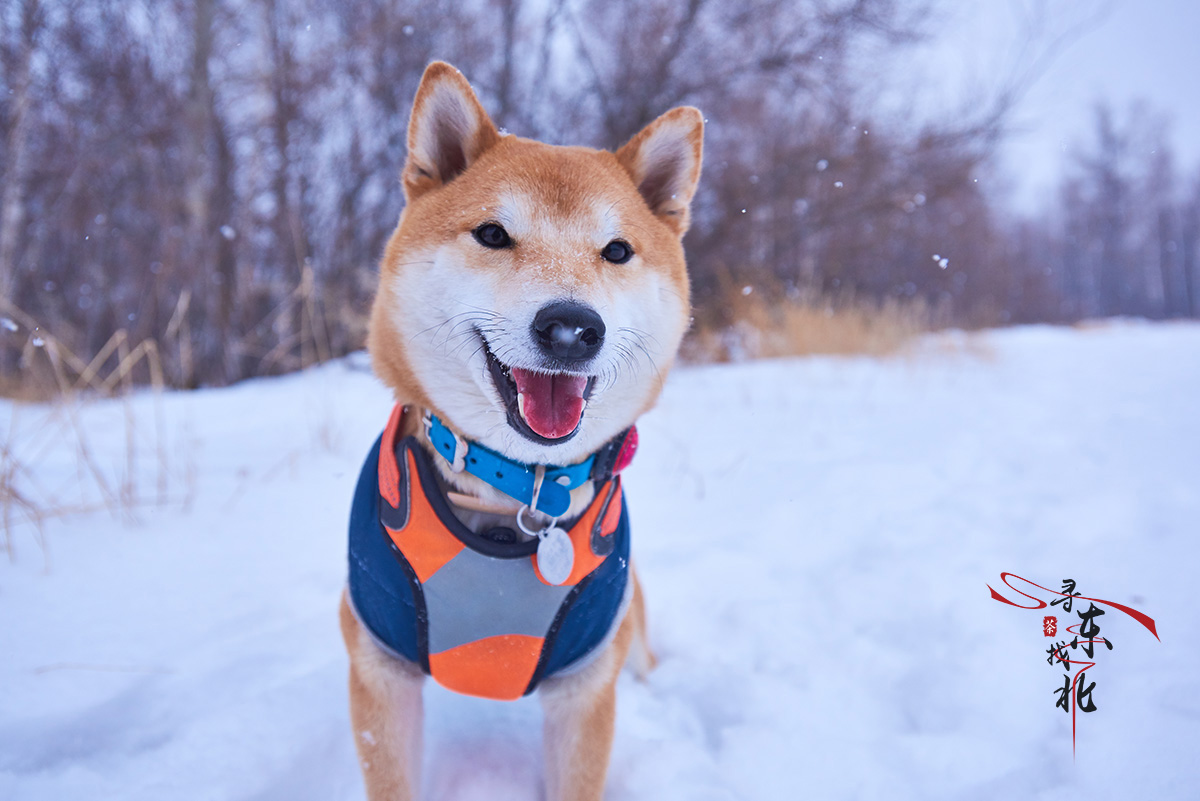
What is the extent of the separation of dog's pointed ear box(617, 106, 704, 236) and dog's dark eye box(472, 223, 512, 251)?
0.47 m

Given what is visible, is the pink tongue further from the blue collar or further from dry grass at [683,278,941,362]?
Answer: dry grass at [683,278,941,362]

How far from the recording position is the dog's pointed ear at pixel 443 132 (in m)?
1.42

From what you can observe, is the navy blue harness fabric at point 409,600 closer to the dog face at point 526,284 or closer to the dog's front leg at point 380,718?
the dog's front leg at point 380,718

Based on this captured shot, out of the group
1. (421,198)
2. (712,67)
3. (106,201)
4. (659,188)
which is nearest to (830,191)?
(712,67)

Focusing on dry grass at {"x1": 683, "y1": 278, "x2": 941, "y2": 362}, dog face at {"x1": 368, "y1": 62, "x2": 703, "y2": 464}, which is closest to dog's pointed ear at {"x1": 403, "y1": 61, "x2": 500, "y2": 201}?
dog face at {"x1": 368, "y1": 62, "x2": 703, "y2": 464}

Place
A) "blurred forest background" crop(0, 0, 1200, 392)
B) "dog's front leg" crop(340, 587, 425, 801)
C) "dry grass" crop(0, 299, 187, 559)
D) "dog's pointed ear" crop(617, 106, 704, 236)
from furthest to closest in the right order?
1. "blurred forest background" crop(0, 0, 1200, 392)
2. "dry grass" crop(0, 299, 187, 559)
3. "dog's pointed ear" crop(617, 106, 704, 236)
4. "dog's front leg" crop(340, 587, 425, 801)

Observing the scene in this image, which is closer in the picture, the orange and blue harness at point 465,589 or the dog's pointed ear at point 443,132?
the orange and blue harness at point 465,589

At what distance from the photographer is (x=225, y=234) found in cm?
616

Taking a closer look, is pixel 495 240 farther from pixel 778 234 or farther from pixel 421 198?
pixel 778 234

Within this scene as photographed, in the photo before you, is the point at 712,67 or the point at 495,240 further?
the point at 712,67

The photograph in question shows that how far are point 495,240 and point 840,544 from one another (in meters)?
2.02

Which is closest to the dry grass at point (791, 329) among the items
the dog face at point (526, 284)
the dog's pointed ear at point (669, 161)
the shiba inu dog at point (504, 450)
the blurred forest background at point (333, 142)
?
the blurred forest background at point (333, 142)

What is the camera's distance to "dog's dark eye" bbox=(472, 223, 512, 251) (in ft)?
4.50

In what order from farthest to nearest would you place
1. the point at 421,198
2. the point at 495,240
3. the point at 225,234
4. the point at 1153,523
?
the point at 225,234, the point at 1153,523, the point at 421,198, the point at 495,240
